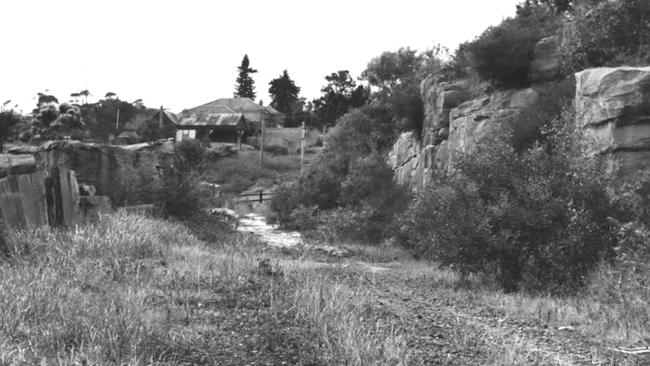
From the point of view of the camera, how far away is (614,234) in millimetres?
8648

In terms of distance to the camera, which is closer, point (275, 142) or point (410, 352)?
point (410, 352)

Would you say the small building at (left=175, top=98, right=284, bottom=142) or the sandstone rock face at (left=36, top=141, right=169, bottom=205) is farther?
the small building at (left=175, top=98, right=284, bottom=142)

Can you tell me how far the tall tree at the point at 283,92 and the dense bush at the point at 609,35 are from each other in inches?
2442

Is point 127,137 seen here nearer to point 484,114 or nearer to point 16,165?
point 484,114

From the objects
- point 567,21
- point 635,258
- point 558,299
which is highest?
point 567,21

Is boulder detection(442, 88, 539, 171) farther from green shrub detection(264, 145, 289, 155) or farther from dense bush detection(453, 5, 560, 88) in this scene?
green shrub detection(264, 145, 289, 155)

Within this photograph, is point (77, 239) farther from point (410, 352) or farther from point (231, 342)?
point (410, 352)

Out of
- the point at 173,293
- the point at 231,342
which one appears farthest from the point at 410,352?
the point at 173,293

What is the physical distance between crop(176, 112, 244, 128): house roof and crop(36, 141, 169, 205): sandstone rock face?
141ft

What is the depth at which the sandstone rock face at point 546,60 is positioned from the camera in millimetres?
16250

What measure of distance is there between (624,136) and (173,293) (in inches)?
342

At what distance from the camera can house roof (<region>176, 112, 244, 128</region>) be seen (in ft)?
193

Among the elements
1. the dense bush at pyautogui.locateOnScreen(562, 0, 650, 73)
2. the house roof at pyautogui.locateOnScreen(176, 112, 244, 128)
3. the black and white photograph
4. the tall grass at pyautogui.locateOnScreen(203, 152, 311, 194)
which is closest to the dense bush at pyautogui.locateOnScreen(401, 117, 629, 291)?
the black and white photograph

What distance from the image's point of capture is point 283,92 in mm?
76750
